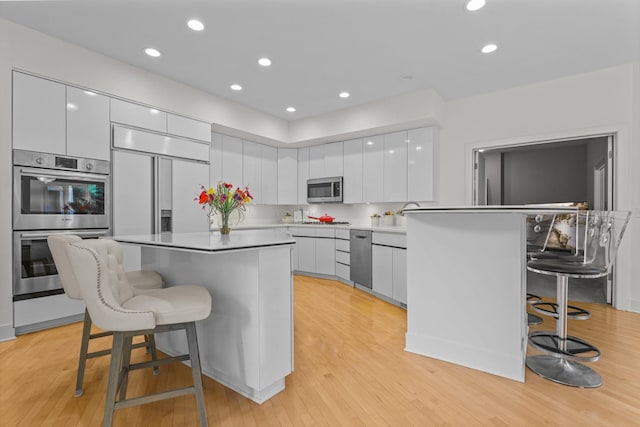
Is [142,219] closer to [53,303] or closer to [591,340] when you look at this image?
[53,303]

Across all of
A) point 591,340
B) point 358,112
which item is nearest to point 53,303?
point 358,112

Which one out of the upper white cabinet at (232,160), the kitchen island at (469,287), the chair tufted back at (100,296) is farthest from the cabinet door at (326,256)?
the chair tufted back at (100,296)

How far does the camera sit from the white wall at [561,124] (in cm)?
332

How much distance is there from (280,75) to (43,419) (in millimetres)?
3534

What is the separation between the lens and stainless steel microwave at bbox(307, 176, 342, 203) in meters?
5.23

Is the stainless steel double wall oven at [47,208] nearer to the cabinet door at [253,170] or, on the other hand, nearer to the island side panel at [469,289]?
the cabinet door at [253,170]

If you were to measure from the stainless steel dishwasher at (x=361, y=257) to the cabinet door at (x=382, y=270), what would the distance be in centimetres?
10

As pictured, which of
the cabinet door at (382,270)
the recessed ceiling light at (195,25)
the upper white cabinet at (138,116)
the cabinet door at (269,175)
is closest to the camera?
the recessed ceiling light at (195,25)

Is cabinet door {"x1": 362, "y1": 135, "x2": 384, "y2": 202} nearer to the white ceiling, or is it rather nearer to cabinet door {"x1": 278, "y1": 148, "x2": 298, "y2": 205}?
the white ceiling

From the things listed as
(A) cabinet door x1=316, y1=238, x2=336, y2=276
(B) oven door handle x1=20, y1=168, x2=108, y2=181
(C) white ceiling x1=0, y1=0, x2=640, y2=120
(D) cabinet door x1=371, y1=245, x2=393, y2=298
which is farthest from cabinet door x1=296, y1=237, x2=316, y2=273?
(B) oven door handle x1=20, y1=168, x2=108, y2=181

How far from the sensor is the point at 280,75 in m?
3.64

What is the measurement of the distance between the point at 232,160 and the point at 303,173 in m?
1.36

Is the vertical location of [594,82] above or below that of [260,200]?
above

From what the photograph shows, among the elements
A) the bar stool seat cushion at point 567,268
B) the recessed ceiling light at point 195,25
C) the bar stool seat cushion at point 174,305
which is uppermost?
the recessed ceiling light at point 195,25
